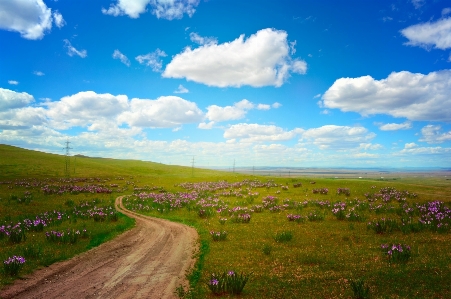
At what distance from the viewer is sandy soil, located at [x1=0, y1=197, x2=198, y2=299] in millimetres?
8789

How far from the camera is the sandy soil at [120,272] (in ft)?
28.8

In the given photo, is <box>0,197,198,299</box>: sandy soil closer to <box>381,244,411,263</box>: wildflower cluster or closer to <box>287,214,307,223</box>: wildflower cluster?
<box>287,214,307,223</box>: wildflower cluster

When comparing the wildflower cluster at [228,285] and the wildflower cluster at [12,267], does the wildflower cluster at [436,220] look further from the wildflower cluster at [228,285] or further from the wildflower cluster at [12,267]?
the wildflower cluster at [12,267]

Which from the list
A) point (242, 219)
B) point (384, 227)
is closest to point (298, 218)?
point (242, 219)

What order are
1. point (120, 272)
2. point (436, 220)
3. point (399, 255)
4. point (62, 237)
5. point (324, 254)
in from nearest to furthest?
point (399, 255)
point (120, 272)
point (324, 254)
point (62, 237)
point (436, 220)

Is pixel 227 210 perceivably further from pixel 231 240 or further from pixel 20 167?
pixel 20 167

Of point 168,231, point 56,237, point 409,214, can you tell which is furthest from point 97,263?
point 409,214

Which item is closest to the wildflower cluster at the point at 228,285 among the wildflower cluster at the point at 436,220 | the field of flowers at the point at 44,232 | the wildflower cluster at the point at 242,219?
the field of flowers at the point at 44,232

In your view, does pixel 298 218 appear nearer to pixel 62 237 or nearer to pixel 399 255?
pixel 399 255

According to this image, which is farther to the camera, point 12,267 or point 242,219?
point 242,219

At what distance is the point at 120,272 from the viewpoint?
10.6m

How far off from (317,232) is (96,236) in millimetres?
13708

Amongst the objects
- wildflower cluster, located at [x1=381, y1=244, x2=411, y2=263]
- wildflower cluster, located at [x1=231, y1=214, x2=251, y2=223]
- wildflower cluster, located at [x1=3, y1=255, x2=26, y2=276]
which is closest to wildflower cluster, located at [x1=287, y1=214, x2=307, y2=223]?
wildflower cluster, located at [x1=231, y1=214, x2=251, y2=223]

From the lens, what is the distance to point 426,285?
8273 millimetres
